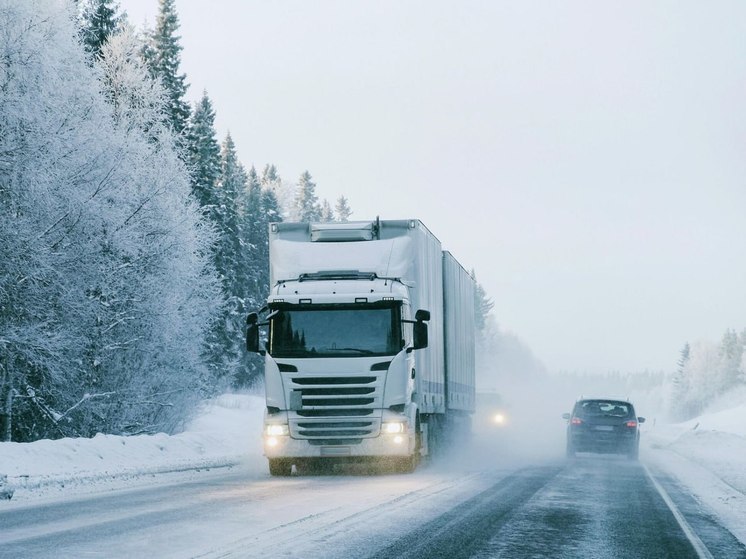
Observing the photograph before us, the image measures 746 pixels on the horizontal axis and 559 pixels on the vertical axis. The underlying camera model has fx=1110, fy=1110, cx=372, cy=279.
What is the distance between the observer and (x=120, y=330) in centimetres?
2745

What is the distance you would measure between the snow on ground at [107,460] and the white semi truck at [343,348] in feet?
9.45

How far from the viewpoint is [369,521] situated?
12.0 metres

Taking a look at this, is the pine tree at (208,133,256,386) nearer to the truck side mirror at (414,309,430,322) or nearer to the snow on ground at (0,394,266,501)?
the snow on ground at (0,394,266,501)

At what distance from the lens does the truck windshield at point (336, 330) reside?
18.5m

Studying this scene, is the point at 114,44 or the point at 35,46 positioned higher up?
the point at 114,44

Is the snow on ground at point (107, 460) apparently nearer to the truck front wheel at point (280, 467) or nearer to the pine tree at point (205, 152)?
the truck front wheel at point (280, 467)

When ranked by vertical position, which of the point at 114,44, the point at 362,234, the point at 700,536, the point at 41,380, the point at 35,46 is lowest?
the point at 700,536

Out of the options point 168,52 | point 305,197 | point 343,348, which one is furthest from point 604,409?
point 305,197

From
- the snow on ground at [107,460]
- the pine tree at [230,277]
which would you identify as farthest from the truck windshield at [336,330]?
the pine tree at [230,277]

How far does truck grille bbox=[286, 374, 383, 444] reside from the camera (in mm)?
18406

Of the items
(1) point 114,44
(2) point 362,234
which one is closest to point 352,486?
(2) point 362,234

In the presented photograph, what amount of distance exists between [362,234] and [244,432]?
58.9ft

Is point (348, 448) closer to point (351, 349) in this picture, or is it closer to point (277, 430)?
point (277, 430)

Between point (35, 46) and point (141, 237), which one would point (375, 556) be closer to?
point (35, 46)
